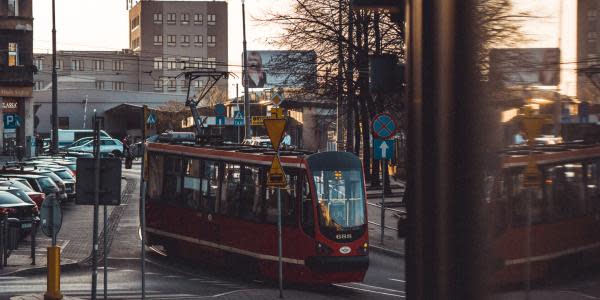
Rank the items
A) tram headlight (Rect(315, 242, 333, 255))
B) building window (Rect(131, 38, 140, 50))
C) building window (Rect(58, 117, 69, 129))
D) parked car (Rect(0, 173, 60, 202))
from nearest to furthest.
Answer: tram headlight (Rect(315, 242, 333, 255)) < parked car (Rect(0, 173, 60, 202)) < building window (Rect(58, 117, 69, 129)) < building window (Rect(131, 38, 140, 50))

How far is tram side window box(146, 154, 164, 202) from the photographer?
26719 mm

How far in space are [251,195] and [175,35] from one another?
121m

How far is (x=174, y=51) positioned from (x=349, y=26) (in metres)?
101

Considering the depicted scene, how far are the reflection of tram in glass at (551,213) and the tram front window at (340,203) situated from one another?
18.4m

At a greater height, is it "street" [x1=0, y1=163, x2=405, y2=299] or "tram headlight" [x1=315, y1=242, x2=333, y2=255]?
"tram headlight" [x1=315, y1=242, x2=333, y2=255]

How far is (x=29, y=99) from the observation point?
70.2 m

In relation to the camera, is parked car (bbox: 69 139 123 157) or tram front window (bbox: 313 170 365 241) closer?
tram front window (bbox: 313 170 365 241)

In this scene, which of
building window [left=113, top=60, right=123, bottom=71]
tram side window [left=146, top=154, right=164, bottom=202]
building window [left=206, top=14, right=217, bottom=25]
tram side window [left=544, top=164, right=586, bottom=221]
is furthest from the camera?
building window [left=206, top=14, right=217, bottom=25]

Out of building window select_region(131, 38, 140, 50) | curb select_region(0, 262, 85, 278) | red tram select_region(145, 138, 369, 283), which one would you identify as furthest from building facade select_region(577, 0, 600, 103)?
building window select_region(131, 38, 140, 50)

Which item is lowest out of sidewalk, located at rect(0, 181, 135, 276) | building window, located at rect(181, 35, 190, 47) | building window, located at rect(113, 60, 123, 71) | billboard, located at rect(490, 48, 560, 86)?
sidewalk, located at rect(0, 181, 135, 276)

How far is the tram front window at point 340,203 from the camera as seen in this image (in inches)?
826

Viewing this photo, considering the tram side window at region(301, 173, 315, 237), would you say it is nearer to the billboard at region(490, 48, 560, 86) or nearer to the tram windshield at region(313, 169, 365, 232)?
the tram windshield at region(313, 169, 365, 232)

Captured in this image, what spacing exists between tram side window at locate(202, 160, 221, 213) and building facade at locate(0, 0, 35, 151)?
46.0 m

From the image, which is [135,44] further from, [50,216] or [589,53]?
[589,53]
